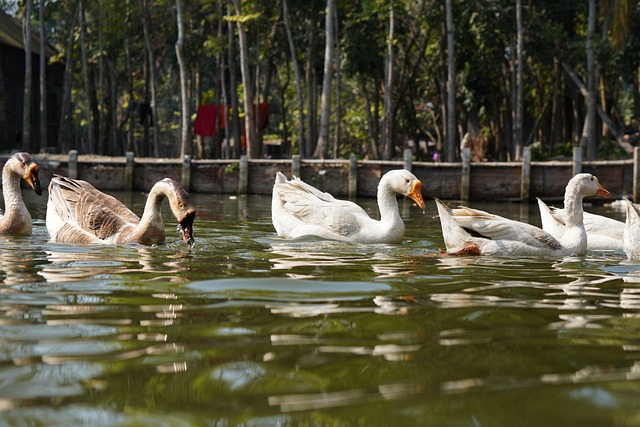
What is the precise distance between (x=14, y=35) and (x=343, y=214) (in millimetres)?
37139

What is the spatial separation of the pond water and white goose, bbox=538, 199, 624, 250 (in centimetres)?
271

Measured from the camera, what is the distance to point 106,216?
9078mm

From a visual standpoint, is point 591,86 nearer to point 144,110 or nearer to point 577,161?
point 577,161

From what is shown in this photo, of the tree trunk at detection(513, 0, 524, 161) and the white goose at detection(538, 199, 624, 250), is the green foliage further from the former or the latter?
the white goose at detection(538, 199, 624, 250)

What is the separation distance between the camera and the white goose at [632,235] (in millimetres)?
8320

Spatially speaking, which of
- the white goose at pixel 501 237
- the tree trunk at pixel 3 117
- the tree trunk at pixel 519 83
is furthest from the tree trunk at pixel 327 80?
the white goose at pixel 501 237

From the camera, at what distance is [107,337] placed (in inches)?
161

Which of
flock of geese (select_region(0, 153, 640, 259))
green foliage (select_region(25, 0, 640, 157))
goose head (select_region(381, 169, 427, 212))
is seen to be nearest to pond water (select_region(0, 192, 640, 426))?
flock of geese (select_region(0, 153, 640, 259))

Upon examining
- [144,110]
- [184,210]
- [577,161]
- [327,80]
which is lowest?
[184,210]

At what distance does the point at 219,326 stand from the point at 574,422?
203 centimetres

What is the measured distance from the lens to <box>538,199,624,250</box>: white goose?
10078 mm

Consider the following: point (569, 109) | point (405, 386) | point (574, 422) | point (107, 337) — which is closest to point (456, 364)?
point (405, 386)

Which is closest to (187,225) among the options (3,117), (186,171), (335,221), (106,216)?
(106,216)

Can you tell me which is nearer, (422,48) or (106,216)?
(106,216)
